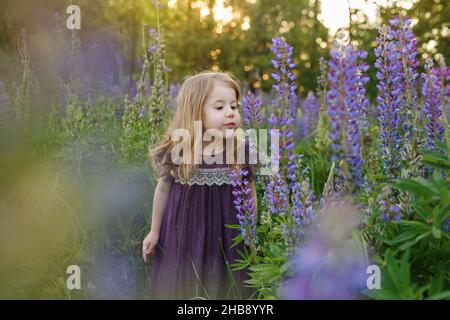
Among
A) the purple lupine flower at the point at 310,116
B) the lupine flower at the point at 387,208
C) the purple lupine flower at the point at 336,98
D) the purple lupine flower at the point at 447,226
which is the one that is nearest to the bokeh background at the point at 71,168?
the purple lupine flower at the point at 336,98

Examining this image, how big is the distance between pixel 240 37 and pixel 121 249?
12.4 meters

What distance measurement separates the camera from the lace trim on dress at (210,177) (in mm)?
2342

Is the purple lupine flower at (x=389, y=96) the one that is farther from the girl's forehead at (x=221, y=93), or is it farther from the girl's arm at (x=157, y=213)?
the girl's arm at (x=157, y=213)

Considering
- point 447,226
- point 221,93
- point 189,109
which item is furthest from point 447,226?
point 189,109

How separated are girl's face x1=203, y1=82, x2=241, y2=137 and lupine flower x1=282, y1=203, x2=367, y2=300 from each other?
3.03 feet

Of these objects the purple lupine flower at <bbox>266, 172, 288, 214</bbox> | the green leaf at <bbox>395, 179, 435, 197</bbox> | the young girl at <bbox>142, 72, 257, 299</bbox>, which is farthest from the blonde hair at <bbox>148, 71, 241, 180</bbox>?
the green leaf at <bbox>395, 179, 435, 197</bbox>

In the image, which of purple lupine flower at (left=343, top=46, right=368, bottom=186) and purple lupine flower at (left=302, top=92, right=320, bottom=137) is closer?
purple lupine flower at (left=343, top=46, right=368, bottom=186)

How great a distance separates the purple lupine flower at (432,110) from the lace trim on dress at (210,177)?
2.91 ft

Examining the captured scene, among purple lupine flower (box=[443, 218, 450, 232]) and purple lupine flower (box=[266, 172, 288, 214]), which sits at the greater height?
purple lupine flower (box=[266, 172, 288, 214])

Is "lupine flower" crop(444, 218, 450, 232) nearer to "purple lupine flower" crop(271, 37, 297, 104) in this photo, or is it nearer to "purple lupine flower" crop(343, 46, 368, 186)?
"purple lupine flower" crop(343, 46, 368, 186)

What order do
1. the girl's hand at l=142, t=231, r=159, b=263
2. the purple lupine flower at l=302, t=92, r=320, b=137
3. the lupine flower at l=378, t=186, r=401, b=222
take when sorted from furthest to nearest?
1. the purple lupine flower at l=302, t=92, r=320, b=137
2. the girl's hand at l=142, t=231, r=159, b=263
3. the lupine flower at l=378, t=186, r=401, b=222

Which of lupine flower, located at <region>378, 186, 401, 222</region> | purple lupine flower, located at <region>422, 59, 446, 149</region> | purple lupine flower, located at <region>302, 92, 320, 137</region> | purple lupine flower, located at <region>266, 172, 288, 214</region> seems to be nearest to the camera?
lupine flower, located at <region>378, 186, 401, 222</region>

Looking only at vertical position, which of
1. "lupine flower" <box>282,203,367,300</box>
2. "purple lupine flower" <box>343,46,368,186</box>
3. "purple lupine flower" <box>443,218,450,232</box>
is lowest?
"lupine flower" <box>282,203,367,300</box>

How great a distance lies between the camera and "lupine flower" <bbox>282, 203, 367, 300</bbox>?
138 centimetres
